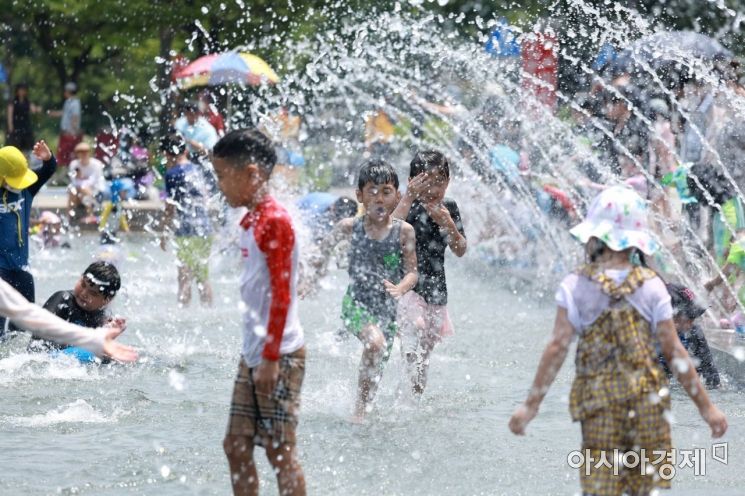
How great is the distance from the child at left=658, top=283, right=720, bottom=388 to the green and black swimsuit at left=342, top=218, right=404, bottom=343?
5.37 ft

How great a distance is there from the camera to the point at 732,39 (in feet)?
70.5

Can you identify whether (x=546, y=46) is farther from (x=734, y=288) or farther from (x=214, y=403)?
(x=214, y=403)

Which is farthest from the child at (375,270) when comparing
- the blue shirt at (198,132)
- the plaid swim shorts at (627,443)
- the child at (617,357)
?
the blue shirt at (198,132)

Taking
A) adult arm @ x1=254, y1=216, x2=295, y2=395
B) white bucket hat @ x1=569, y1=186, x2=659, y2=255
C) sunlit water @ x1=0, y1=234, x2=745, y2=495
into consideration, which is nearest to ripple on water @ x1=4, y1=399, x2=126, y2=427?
sunlit water @ x1=0, y1=234, x2=745, y2=495

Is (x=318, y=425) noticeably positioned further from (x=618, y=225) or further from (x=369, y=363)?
(x=618, y=225)

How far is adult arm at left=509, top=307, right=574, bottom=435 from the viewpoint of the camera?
412 cm

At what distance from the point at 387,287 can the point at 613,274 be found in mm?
2376

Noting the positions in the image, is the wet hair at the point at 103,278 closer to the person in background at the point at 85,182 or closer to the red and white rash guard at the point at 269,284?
the red and white rash guard at the point at 269,284

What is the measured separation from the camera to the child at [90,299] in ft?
25.2

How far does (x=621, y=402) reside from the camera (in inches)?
161

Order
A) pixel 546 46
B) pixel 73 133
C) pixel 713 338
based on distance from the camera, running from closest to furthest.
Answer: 1. pixel 713 338
2. pixel 546 46
3. pixel 73 133

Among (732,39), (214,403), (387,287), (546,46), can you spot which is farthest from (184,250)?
(732,39)

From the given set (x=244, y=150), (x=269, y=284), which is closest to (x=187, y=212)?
(x=244, y=150)

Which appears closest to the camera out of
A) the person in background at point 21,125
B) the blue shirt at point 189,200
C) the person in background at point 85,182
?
the blue shirt at point 189,200
